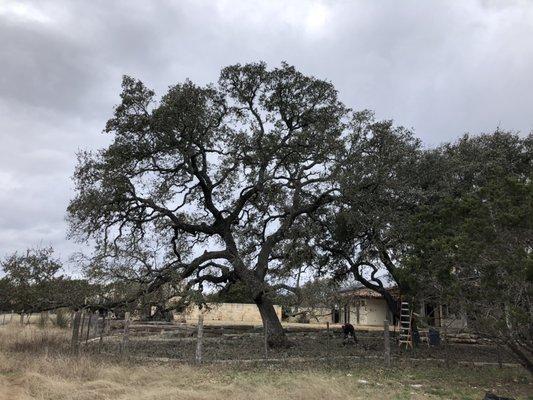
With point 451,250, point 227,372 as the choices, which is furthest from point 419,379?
point 227,372

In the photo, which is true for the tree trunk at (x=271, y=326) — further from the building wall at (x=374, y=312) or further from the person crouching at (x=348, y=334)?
the building wall at (x=374, y=312)

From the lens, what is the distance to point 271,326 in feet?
69.3

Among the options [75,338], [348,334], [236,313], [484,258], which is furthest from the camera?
[236,313]

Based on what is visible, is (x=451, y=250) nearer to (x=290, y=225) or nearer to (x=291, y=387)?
(x=291, y=387)

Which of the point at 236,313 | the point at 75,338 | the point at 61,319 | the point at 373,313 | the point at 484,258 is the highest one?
the point at 484,258

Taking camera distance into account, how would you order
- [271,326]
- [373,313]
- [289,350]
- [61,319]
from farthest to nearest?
[373,313] → [61,319] → [271,326] → [289,350]

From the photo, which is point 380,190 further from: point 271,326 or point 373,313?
point 373,313

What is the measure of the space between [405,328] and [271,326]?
7003 millimetres

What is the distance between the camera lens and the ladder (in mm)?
22406

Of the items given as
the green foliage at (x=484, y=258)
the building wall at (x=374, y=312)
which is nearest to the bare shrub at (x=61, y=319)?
the green foliage at (x=484, y=258)

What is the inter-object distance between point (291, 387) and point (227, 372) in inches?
133

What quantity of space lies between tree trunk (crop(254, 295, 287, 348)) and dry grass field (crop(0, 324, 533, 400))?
4.87 m

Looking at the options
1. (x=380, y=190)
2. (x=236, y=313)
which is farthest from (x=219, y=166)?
(x=236, y=313)

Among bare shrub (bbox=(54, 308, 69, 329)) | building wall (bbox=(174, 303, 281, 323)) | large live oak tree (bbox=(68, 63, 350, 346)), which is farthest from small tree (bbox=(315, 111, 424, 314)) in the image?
building wall (bbox=(174, 303, 281, 323))
